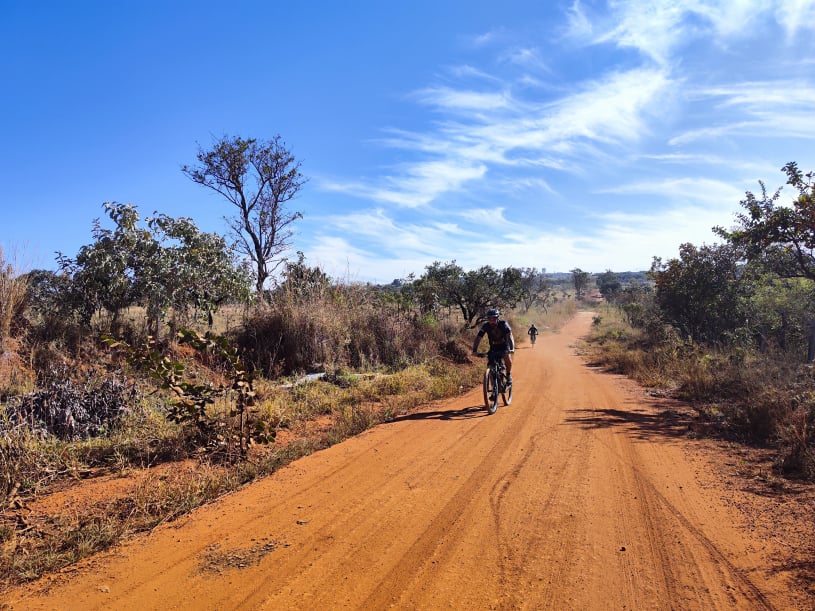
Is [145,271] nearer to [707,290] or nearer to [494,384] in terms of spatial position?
[494,384]

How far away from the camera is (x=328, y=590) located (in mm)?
3082

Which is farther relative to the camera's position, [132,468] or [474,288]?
[474,288]

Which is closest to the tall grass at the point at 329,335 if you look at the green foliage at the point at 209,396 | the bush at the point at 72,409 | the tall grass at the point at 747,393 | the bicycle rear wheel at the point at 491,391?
the bush at the point at 72,409

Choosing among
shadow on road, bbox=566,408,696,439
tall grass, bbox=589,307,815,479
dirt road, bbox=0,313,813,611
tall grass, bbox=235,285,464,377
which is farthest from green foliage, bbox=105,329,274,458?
tall grass, bbox=589,307,815,479

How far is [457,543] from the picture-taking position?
3695mm

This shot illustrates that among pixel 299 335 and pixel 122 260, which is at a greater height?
pixel 122 260

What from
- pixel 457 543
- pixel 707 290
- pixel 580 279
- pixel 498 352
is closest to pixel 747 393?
pixel 498 352

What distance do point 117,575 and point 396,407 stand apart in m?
5.73

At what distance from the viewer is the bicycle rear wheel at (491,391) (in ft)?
27.5

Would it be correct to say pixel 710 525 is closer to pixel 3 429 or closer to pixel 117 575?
pixel 117 575

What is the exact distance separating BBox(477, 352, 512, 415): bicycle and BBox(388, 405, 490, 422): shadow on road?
0.75 feet

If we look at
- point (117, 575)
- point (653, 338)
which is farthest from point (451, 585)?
point (653, 338)

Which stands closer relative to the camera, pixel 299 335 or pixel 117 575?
pixel 117 575

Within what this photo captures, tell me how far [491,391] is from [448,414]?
1003 millimetres
